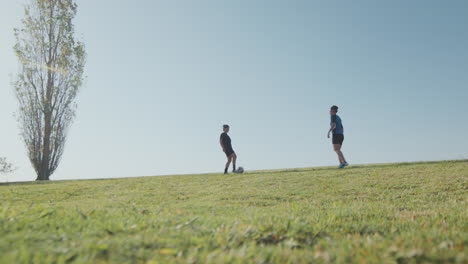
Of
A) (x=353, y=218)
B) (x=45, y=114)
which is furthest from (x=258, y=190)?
(x=45, y=114)

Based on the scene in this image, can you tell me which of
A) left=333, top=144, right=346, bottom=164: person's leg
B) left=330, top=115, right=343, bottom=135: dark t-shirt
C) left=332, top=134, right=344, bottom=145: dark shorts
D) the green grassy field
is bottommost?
the green grassy field

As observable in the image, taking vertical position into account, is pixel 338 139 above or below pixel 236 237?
above

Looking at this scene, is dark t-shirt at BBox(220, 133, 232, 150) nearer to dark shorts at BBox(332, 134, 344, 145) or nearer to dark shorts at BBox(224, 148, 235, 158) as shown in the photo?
dark shorts at BBox(224, 148, 235, 158)

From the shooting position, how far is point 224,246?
2.84 meters

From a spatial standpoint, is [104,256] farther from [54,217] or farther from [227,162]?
[227,162]

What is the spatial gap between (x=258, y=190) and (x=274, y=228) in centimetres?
521

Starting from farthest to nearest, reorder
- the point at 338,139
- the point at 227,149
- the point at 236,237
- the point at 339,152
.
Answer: the point at 227,149
the point at 339,152
the point at 338,139
the point at 236,237

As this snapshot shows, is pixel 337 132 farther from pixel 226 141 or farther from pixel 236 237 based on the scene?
pixel 236 237

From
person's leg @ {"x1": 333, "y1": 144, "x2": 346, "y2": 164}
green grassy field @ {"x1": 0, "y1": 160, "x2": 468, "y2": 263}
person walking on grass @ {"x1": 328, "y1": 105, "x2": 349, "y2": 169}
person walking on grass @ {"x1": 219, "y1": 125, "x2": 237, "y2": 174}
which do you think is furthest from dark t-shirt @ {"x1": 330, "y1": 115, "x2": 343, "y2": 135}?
green grassy field @ {"x1": 0, "y1": 160, "x2": 468, "y2": 263}

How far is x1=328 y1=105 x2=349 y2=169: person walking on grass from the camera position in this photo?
13853 mm

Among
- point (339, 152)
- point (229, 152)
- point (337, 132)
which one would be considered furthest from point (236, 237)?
point (339, 152)

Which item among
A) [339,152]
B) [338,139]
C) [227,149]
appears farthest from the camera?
[227,149]

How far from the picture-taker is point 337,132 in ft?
45.5

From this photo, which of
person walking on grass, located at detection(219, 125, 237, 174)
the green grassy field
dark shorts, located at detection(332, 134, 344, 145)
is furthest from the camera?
person walking on grass, located at detection(219, 125, 237, 174)
